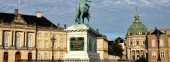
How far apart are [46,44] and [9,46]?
36.9 feet

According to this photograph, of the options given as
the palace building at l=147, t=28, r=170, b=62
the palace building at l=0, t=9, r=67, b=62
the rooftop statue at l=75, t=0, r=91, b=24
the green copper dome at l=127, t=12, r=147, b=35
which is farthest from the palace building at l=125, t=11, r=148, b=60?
the rooftop statue at l=75, t=0, r=91, b=24

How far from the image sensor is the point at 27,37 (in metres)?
76.9

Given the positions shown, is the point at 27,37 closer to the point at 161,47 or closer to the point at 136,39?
the point at 161,47

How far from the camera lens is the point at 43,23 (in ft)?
278

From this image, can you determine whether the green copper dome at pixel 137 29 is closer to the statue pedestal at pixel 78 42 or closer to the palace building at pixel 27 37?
the palace building at pixel 27 37

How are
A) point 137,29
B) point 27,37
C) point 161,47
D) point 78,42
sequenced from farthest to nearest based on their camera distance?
point 137,29, point 161,47, point 27,37, point 78,42

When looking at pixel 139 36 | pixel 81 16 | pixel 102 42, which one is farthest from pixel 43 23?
pixel 139 36

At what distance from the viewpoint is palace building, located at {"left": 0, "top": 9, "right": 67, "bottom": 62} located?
7331 cm

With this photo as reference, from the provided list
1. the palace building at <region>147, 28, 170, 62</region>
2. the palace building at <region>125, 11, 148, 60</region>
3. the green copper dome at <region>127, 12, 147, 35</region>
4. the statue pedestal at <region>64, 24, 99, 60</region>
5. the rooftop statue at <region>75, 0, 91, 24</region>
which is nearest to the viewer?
the statue pedestal at <region>64, 24, 99, 60</region>

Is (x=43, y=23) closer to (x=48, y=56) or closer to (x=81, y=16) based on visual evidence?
(x=48, y=56)

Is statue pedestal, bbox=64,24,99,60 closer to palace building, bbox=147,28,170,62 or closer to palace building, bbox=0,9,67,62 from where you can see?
palace building, bbox=0,9,67,62

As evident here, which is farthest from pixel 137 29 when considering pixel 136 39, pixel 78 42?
pixel 78 42

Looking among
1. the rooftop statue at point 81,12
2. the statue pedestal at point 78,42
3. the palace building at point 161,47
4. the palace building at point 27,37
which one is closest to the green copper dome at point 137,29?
the palace building at point 161,47

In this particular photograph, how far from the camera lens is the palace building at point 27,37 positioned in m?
73.3
